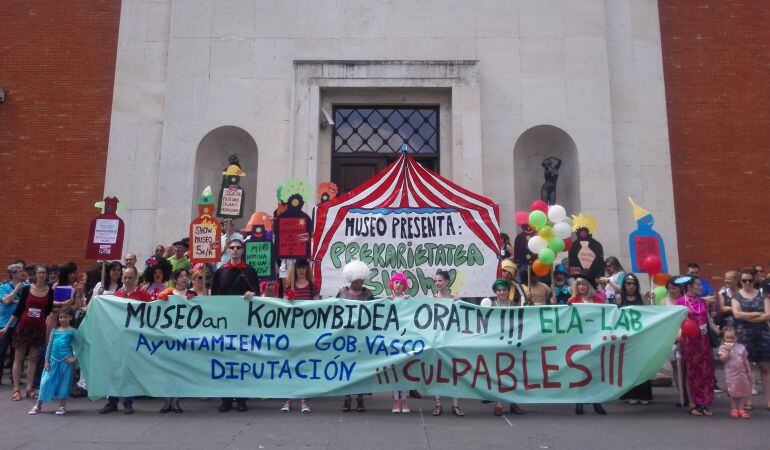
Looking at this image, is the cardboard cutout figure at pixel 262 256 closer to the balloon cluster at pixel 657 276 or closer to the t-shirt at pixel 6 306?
the t-shirt at pixel 6 306

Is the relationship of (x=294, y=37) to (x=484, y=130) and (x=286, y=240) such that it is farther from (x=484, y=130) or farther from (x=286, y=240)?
(x=286, y=240)

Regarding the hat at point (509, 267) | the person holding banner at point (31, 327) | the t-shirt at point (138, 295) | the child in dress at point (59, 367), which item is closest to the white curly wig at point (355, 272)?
the t-shirt at point (138, 295)

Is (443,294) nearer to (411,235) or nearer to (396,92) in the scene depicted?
(411,235)

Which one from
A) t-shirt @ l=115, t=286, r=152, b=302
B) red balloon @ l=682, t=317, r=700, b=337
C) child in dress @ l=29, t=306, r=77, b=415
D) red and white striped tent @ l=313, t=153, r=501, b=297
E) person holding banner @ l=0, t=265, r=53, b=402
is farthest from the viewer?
red and white striped tent @ l=313, t=153, r=501, b=297

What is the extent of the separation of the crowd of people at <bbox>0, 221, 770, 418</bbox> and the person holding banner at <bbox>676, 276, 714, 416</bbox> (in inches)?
0.5

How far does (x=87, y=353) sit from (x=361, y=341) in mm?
3519

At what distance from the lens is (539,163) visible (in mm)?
13352

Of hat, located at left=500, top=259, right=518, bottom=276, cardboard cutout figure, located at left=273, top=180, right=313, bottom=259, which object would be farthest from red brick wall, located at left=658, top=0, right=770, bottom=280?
cardboard cutout figure, located at left=273, top=180, right=313, bottom=259

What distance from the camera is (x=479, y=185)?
11961 millimetres

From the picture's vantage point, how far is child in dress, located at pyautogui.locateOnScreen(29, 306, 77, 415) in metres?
6.52

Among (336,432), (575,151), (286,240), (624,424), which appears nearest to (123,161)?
(286,240)

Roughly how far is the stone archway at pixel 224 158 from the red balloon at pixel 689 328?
959 cm

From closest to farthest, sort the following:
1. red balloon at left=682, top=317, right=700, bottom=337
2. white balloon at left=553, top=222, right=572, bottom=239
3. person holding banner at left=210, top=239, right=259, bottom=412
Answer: red balloon at left=682, top=317, right=700, bottom=337 < person holding banner at left=210, top=239, right=259, bottom=412 < white balloon at left=553, top=222, right=572, bottom=239

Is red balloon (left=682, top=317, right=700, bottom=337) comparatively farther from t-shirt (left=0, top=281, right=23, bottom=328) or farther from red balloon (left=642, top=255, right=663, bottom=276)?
t-shirt (left=0, top=281, right=23, bottom=328)
